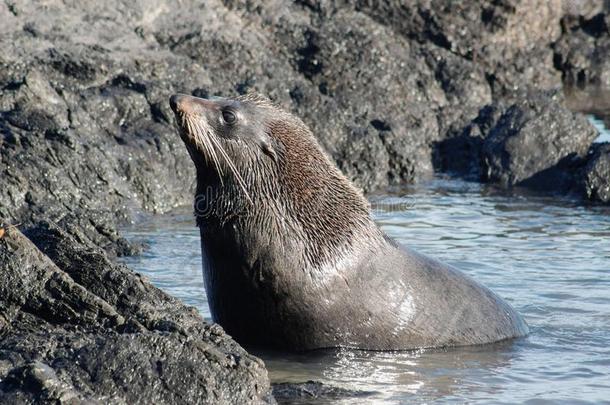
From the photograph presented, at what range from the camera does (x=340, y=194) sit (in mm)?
8406

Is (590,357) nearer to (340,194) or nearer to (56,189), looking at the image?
(340,194)

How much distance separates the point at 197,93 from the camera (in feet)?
47.2

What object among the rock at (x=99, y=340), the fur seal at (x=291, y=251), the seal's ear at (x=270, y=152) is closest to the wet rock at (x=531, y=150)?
the fur seal at (x=291, y=251)

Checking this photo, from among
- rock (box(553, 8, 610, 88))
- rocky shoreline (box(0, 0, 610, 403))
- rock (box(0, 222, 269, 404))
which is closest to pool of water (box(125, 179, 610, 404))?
rocky shoreline (box(0, 0, 610, 403))

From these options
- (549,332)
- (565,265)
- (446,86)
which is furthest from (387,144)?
(549,332)

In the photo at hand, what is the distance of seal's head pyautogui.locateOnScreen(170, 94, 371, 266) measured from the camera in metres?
8.10

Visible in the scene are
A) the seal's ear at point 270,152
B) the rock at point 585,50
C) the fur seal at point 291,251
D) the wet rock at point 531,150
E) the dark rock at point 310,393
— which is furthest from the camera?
the rock at point 585,50

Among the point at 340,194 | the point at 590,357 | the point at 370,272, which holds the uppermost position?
the point at 340,194

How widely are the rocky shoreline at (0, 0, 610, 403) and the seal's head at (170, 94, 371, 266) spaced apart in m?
0.98

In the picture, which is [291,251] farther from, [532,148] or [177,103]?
[532,148]

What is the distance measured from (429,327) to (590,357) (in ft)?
3.68

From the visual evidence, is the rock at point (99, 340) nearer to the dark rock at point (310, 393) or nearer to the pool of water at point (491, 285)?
the dark rock at point (310, 393)

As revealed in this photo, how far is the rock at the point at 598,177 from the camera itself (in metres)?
14.8

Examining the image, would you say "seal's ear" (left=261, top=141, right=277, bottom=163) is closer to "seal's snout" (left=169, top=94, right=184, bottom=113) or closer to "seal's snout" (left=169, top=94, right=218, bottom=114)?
"seal's snout" (left=169, top=94, right=218, bottom=114)
